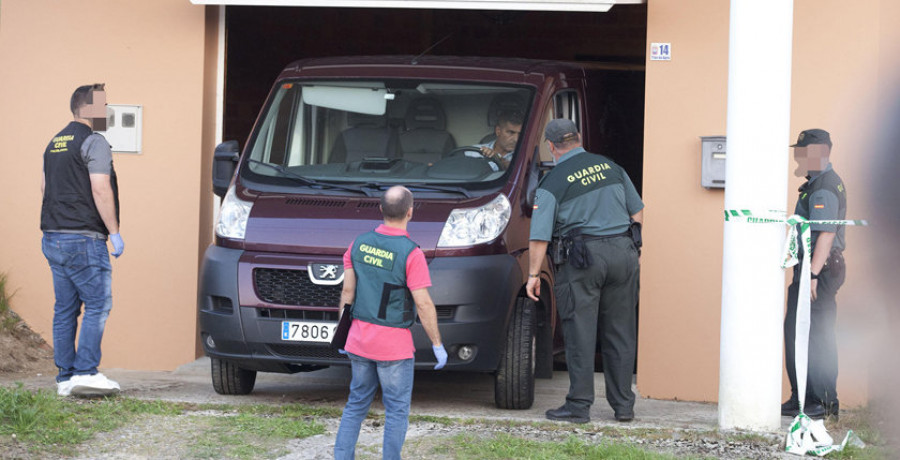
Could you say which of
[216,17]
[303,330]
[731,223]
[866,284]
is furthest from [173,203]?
[866,284]

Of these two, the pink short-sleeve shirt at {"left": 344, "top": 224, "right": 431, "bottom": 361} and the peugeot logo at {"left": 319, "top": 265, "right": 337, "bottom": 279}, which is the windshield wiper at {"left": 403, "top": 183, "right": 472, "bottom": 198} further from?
the pink short-sleeve shirt at {"left": 344, "top": 224, "right": 431, "bottom": 361}

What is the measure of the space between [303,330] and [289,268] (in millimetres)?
372

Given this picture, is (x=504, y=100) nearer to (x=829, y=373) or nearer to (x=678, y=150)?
(x=678, y=150)

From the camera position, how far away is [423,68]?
780 cm

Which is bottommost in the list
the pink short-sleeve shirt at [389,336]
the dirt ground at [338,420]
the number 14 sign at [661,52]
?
the dirt ground at [338,420]

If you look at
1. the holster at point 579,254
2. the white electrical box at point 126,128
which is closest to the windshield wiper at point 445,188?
the holster at point 579,254

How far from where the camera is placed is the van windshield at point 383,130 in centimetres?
742

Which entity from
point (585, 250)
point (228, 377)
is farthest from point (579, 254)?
point (228, 377)

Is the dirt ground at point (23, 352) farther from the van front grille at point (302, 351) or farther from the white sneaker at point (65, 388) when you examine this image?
the van front grille at point (302, 351)

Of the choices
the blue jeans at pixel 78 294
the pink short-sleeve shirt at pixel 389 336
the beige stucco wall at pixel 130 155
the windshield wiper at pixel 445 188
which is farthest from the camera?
the beige stucco wall at pixel 130 155

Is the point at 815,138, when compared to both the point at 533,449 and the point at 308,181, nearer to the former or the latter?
the point at 533,449

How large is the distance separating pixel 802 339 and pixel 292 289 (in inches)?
113

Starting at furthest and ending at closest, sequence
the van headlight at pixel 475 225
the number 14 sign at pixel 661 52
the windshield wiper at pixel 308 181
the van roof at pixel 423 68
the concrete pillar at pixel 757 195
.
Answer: the number 14 sign at pixel 661 52, the van roof at pixel 423 68, the windshield wiper at pixel 308 181, the van headlight at pixel 475 225, the concrete pillar at pixel 757 195

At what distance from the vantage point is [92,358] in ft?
22.7
